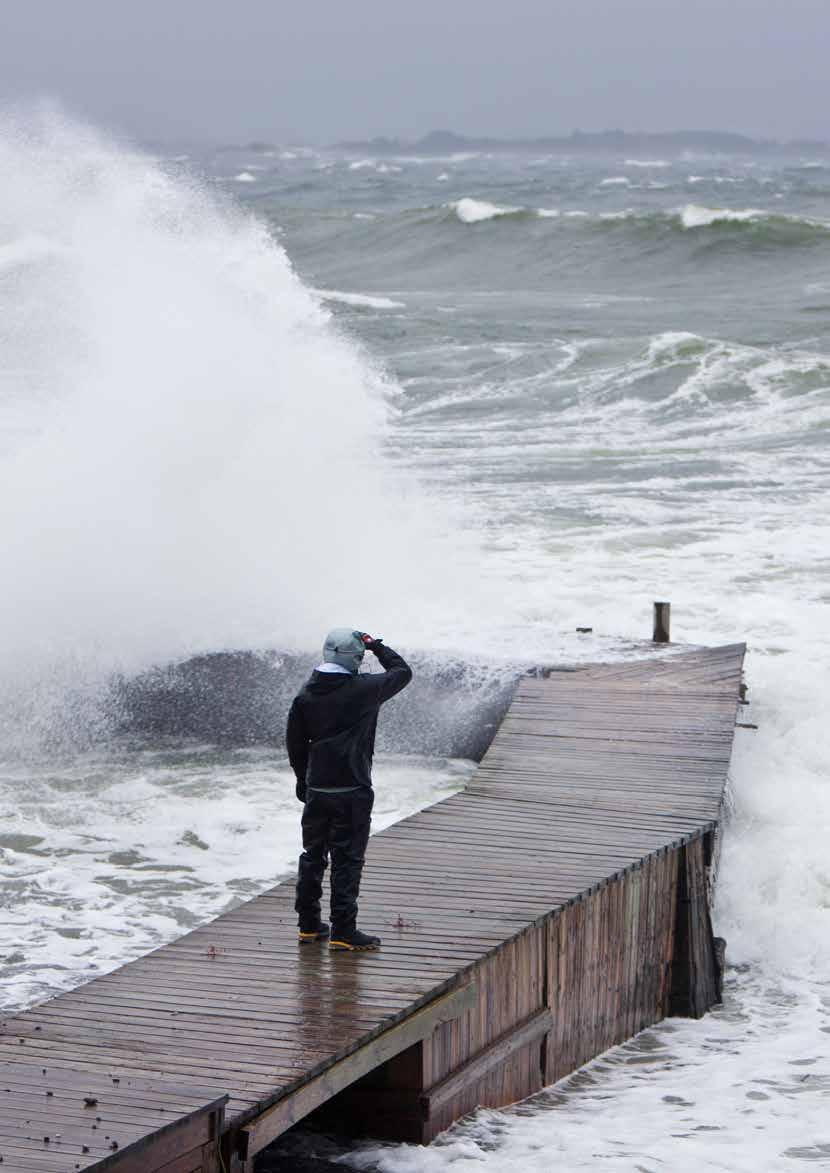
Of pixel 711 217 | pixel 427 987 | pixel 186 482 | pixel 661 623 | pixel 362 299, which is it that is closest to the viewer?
pixel 427 987

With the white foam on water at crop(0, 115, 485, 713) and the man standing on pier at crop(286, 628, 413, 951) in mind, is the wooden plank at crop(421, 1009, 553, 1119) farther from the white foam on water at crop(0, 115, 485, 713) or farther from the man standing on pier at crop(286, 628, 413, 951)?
the white foam on water at crop(0, 115, 485, 713)

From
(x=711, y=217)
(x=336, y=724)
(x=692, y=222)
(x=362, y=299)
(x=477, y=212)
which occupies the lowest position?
(x=336, y=724)

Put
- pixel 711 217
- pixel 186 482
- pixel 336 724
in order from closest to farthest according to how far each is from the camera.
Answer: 1. pixel 336 724
2. pixel 186 482
3. pixel 711 217

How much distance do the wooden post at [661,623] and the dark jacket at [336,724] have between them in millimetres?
6624

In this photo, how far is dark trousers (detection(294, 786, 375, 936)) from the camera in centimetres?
726

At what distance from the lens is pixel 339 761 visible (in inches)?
284

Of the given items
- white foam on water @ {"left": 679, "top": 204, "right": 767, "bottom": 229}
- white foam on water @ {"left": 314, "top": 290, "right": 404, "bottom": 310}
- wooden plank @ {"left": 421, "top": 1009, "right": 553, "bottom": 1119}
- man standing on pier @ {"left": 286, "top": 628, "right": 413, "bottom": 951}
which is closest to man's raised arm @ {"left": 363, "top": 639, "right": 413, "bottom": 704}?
man standing on pier @ {"left": 286, "top": 628, "right": 413, "bottom": 951}

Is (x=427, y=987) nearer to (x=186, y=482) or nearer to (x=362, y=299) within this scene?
(x=186, y=482)

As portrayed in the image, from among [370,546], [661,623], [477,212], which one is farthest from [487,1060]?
[477,212]

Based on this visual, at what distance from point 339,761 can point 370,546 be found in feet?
31.7

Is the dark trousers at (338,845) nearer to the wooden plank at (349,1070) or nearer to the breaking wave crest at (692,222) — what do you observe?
the wooden plank at (349,1070)

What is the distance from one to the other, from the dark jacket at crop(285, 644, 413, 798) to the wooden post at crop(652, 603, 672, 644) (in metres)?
6.62

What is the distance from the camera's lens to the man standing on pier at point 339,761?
7.17m

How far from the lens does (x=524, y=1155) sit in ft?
22.8
